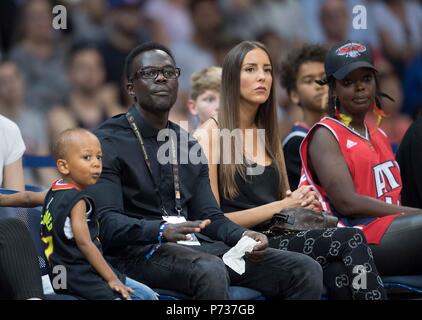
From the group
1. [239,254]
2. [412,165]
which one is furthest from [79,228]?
[412,165]

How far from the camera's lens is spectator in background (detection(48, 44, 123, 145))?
8.13m

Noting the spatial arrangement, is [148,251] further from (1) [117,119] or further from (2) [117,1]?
(2) [117,1]

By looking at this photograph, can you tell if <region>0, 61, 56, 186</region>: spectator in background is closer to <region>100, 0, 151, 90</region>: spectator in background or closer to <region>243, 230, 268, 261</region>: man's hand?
<region>100, 0, 151, 90</region>: spectator in background

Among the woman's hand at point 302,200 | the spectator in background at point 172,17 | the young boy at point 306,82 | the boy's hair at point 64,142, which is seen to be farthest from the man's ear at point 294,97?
the boy's hair at point 64,142

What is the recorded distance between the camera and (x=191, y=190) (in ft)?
17.8

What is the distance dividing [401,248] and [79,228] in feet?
5.91

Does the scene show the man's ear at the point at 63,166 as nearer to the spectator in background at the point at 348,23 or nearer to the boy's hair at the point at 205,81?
the boy's hair at the point at 205,81

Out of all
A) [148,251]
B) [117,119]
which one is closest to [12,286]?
[148,251]

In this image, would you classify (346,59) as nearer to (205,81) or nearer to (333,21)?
(205,81)

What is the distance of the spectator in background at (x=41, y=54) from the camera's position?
8.07m

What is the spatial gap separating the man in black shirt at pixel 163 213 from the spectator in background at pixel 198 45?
317cm

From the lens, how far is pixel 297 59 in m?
6.84

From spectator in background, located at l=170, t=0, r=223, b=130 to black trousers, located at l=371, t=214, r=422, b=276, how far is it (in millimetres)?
3371

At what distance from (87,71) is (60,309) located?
3944 millimetres
